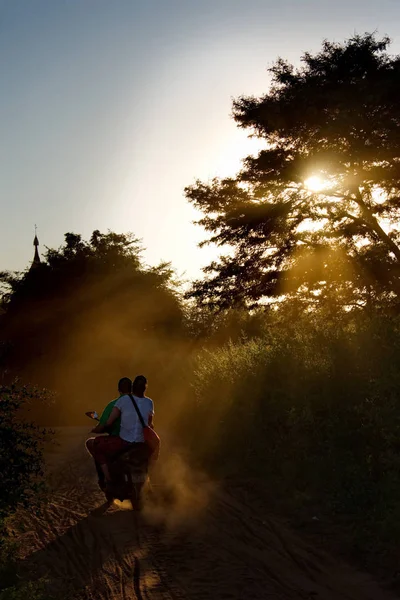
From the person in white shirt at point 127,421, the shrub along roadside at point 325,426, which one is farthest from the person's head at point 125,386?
the shrub along roadside at point 325,426

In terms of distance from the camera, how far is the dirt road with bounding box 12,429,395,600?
6.75 metres

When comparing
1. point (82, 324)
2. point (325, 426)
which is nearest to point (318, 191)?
point (325, 426)

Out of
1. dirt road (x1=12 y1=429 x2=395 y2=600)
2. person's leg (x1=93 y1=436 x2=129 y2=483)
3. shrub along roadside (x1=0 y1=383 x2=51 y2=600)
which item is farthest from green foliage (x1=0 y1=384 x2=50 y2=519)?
person's leg (x1=93 y1=436 x2=129 y2=483)

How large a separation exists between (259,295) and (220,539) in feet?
54.7

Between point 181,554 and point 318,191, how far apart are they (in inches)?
693

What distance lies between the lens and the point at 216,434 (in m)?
16.4

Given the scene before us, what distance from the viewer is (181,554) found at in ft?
26.2

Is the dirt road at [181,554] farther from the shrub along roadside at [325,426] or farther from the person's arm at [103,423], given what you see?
the person's arm at [103,423]

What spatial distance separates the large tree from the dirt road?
12979 millimetres

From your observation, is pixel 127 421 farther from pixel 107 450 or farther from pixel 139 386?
pixel 139 386

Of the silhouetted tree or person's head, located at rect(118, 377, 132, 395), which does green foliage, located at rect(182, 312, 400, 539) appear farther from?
the silhouetted tree

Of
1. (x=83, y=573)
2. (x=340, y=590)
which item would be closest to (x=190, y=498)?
(x=83, y=573)

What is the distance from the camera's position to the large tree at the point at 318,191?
21.2 m

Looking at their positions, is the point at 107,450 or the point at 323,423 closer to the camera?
the point at 107,450
